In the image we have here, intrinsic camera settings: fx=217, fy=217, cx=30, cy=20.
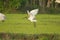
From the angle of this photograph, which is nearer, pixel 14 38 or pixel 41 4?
pixel 14 38

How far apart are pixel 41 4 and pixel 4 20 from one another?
78 centimetres

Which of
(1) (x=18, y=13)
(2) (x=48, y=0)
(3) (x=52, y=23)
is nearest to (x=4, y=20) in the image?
(1) (x=18, y=13)

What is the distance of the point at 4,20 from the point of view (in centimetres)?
277

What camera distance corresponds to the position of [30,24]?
8.85 feet

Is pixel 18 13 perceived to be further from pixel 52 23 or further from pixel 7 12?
pixel 52 23

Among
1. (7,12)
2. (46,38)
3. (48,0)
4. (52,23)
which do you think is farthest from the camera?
(48,0)

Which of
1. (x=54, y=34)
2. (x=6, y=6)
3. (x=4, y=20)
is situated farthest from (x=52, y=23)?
(x=6, y=6)

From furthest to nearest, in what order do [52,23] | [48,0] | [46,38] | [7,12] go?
1. [48,0]
2. [7,12]
3. [52,23]
4. [46,38]

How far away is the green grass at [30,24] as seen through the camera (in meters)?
2.42

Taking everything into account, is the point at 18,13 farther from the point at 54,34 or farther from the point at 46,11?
the point at 54,34

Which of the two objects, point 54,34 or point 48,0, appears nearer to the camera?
point 54,34

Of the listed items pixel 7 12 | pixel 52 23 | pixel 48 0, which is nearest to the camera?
pixel 52 23

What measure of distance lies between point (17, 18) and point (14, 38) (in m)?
0.63

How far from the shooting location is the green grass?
2.42 meters
